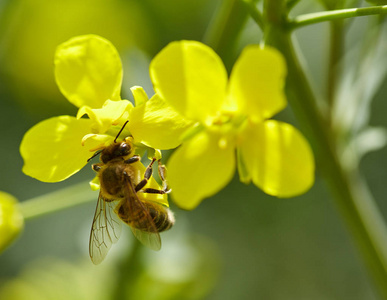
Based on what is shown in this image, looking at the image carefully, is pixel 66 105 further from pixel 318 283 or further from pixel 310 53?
pixel 318 283

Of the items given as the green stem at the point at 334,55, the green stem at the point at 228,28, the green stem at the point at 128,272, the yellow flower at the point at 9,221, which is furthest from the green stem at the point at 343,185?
the yellow flower at the point at 9,221

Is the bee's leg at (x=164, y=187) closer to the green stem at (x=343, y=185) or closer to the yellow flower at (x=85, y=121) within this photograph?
the yellow flower at (x=85, y=121)

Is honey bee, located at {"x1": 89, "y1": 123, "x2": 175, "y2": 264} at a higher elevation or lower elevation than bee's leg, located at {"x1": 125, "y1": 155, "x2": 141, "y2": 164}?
lower

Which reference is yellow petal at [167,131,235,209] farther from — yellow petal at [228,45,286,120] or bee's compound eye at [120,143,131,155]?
bee's compound eye at [120,143,131,155]

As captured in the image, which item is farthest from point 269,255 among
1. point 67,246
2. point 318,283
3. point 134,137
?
point 134,137

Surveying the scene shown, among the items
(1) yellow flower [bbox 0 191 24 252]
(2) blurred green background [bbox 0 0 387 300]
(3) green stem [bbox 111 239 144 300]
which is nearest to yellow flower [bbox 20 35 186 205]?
(1) yellow flower [bbox 0 191 24 252]

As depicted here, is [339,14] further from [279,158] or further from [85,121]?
[85,121]
